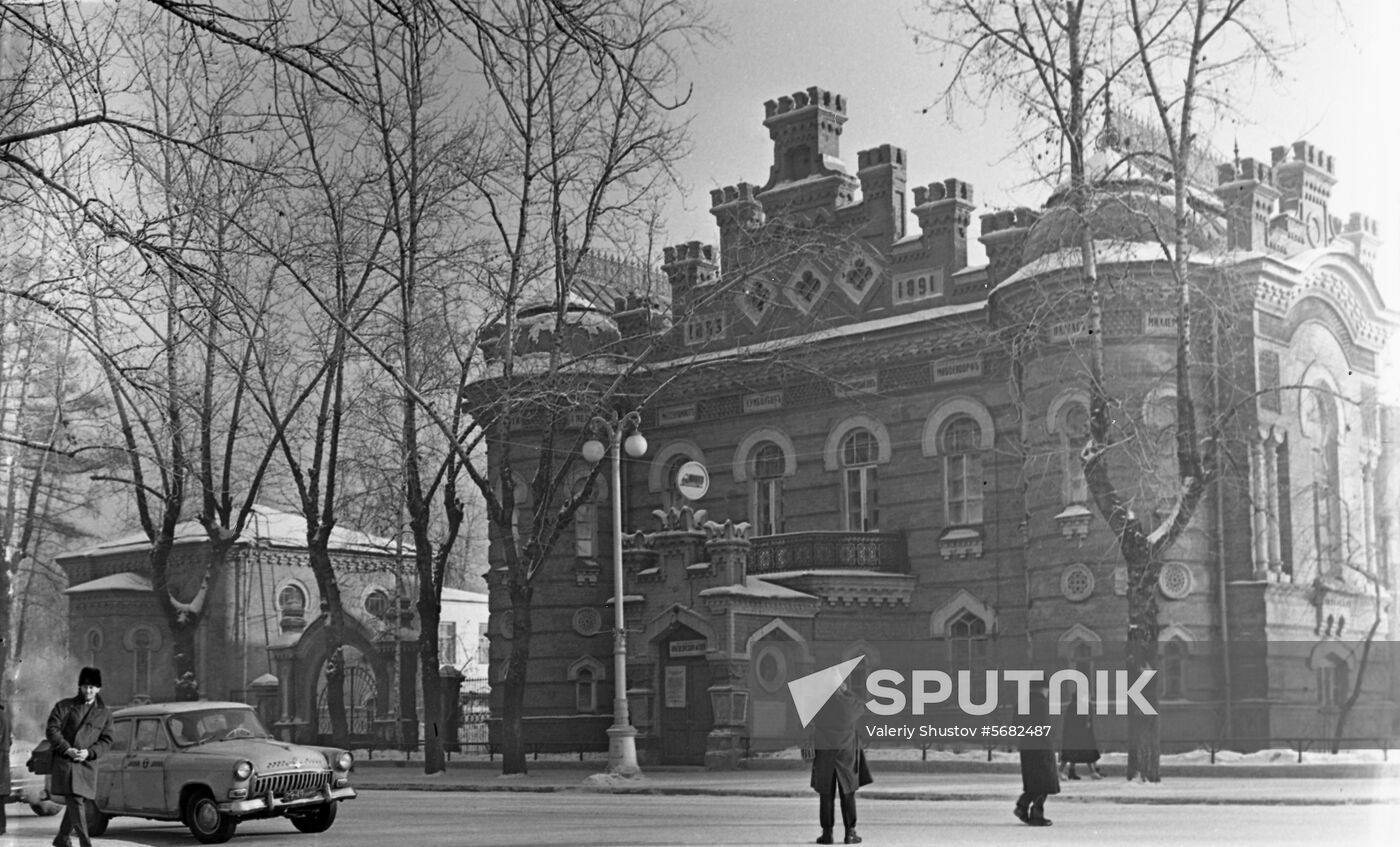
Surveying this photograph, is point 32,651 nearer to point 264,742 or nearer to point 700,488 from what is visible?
point 700,488

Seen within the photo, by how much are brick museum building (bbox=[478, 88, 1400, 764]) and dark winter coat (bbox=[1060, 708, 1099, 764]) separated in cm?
373

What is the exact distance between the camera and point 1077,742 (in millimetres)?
21188

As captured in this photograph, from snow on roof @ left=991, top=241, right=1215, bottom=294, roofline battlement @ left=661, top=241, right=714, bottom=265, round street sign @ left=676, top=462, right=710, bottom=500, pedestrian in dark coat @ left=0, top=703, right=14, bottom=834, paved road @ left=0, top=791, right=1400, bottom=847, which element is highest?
roofline battlement @ left=661, top=241, right=714, bottom=265

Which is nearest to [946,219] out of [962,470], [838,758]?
[962,470]

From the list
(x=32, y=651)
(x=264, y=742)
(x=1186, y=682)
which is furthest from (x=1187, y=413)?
(x=32, y=651)

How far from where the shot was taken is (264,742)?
1631 cm

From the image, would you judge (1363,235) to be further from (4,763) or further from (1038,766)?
(4,763)

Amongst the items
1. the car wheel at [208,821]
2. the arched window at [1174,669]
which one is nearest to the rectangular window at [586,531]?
the arched window at [1174,669]

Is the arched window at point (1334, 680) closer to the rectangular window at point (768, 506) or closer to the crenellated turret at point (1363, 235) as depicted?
the crenellated turret at point (1363, 235)

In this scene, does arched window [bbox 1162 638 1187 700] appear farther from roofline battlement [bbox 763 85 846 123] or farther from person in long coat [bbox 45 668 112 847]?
person in long coat [bbox 45 668 112 847]

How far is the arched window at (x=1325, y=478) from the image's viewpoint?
92.7 ft

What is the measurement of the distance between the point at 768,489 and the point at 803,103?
755 centimetres

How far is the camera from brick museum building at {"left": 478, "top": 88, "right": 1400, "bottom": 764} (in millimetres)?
26859

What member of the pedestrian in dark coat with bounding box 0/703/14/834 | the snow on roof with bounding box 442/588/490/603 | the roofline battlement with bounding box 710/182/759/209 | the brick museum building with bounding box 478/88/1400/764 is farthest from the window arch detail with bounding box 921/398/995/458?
the snow on roof with bounding box 442/588/490/603
